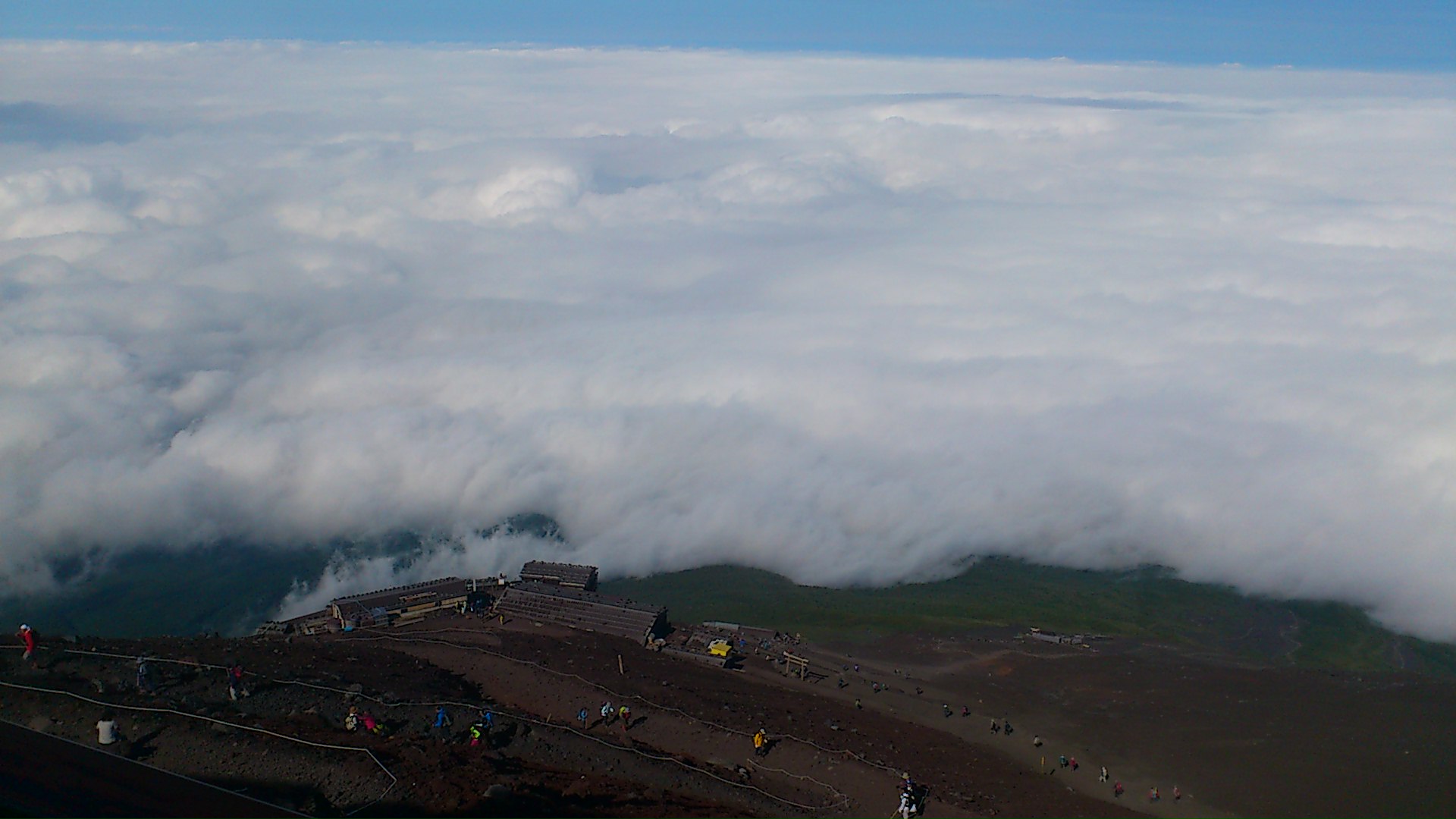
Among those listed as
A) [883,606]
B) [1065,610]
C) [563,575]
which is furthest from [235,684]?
[1065,610]

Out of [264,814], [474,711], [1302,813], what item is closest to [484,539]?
[474,711]

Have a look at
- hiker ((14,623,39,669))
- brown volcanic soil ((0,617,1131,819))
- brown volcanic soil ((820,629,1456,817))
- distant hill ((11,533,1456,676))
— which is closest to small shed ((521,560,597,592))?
distant hill ((11,533,1456,676))

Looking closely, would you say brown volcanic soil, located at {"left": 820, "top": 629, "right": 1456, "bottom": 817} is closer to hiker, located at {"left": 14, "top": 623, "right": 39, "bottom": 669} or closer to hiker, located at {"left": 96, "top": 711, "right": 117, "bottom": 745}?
hiker, located at {"left": 96, "top": 711, "right": 117, "bottom": 745}

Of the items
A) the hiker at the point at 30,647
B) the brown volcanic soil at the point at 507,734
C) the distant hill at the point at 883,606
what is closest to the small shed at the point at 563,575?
the distant hill at the point at 883,606

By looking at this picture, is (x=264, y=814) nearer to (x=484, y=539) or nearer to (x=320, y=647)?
(x=320, y=647)

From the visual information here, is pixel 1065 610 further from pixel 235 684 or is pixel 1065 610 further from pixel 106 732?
pixel 106 732

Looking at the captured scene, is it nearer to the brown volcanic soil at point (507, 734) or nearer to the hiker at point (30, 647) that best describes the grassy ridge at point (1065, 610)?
the brown volcanic soil at point (507, 734)
